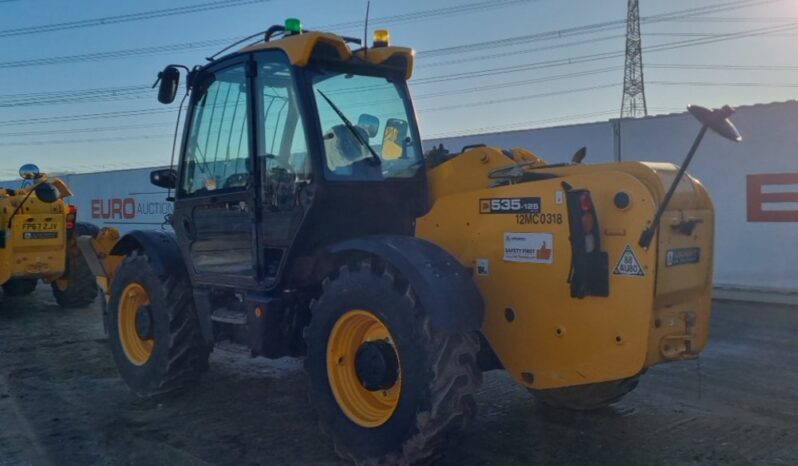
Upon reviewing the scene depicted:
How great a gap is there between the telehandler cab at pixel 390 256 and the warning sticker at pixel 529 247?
0.04 ft

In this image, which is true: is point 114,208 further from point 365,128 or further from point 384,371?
point 384,371

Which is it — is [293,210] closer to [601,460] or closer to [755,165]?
[601,460]

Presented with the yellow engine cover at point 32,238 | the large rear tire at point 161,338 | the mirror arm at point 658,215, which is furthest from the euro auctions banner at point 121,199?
the mirror arm at point 658,215

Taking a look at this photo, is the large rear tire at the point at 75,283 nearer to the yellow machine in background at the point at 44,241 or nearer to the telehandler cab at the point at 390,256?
the yellow machine in background at the point at 44,241

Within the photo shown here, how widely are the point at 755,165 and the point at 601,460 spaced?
7.41 m

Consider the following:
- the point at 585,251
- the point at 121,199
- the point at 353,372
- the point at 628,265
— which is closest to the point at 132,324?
the point at 353,372

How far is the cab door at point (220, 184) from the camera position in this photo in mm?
5074

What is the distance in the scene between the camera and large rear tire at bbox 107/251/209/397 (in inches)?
221

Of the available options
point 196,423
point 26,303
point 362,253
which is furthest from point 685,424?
point 26,303

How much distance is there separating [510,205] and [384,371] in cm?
118

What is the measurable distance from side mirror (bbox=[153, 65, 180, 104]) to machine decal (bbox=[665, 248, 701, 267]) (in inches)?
147

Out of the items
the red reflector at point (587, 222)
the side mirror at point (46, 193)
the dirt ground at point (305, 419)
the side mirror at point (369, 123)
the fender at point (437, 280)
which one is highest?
the side mirror at point (369, 123)

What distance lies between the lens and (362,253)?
4.38m

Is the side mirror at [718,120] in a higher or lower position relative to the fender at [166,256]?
higher
